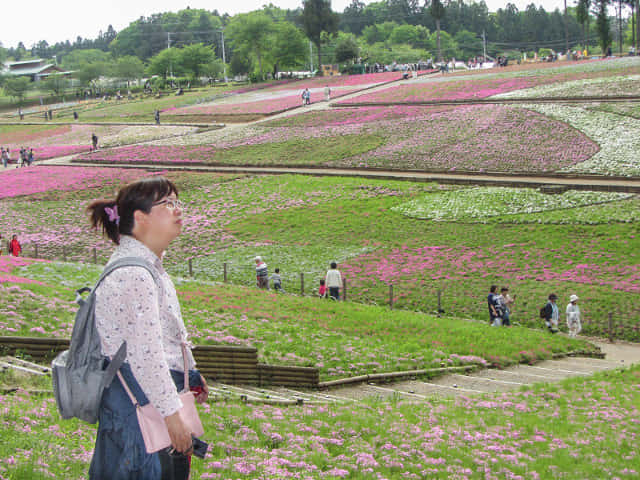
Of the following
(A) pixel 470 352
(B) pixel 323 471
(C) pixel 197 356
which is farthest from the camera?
(A) pixel 470 352

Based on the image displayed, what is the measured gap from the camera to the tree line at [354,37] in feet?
341

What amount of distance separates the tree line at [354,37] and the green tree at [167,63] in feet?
0.53

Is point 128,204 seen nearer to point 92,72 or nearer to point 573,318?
point 573,318

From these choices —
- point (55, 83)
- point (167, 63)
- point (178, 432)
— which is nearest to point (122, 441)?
point (178, 432)

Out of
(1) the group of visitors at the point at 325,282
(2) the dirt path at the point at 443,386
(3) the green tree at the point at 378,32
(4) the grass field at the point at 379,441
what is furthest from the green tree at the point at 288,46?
(4) the grass field at the point at 379,441

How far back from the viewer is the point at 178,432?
13.8ft

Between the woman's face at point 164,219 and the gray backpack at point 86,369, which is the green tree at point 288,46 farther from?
the gray backpack at point 86,369

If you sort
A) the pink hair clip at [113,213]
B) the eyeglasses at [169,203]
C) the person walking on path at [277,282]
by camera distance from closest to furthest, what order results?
the pink hair clip at [113,213]
the eyeglasses at [169,203]
the person walking on path at [277,282]

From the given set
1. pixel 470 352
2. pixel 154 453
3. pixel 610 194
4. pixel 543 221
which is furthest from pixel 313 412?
pixel 610 194

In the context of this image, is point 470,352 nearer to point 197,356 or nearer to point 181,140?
point 197,356

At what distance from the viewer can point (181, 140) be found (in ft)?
192

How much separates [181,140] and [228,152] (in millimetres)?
8612

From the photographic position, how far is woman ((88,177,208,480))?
414cm

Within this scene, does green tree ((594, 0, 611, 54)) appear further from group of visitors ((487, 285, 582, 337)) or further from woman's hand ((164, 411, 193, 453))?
woman's hand ((164, 411, 193, 453))
